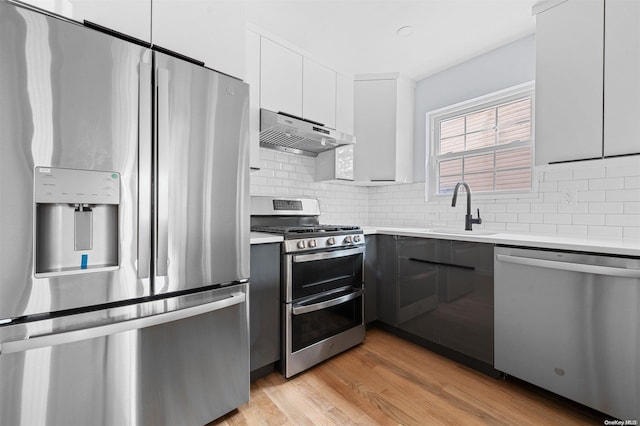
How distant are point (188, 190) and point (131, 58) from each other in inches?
23.0

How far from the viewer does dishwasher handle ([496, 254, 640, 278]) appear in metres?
1.40

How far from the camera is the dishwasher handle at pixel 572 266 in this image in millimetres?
1396

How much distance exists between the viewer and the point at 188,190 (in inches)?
53.1

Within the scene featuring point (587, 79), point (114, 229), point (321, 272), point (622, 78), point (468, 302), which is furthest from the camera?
point (321, 272)

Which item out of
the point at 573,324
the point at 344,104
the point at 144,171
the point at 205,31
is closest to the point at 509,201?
the point at 573,324

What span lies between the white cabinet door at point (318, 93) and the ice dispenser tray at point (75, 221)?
178 cm

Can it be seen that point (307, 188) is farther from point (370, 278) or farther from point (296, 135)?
point (370, 278)

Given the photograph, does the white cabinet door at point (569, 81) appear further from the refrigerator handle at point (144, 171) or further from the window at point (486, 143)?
the refrigerator handle at point (144, 171)

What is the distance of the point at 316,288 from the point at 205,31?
5.62ft

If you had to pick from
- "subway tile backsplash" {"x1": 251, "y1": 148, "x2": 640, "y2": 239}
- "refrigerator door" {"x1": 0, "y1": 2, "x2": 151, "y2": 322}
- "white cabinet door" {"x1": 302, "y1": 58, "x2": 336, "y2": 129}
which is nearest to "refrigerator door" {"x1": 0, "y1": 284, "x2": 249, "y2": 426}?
"refrigerator door" {"x1": 0, "y1": 2, "x2": 151, "y2": 322}

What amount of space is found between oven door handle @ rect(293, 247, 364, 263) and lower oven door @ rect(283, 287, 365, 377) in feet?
0.92

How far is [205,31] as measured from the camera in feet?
4.93

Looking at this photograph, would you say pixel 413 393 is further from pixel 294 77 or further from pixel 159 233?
pixel 294 77

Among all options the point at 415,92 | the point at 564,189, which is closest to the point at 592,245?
the point at 564,189
